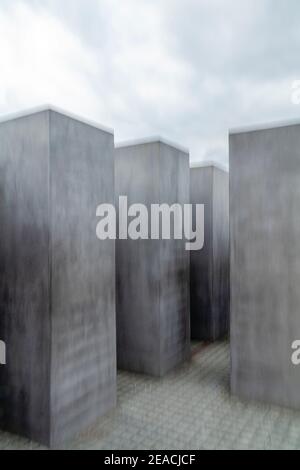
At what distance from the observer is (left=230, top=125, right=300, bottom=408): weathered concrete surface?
4.03m

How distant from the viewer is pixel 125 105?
10570 mm

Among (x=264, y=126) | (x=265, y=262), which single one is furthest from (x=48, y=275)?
Result: (x=264, y=126)

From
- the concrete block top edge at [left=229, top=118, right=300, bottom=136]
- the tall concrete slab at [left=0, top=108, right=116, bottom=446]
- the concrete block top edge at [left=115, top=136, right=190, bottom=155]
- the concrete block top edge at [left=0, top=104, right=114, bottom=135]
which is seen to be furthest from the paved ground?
the concrete block top edge at [left=115, top=136, right=190, bottom=155]

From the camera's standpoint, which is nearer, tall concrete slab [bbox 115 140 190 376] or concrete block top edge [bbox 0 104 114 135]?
concrete block top edge [bbox 0 104 114 135]

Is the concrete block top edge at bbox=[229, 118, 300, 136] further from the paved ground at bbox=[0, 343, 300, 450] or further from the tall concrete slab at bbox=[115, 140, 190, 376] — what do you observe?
the paved ground at bbox=[0, 343, 300, 450]

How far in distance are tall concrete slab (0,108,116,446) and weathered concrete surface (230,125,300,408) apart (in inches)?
70.1

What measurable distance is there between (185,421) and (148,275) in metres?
1.98

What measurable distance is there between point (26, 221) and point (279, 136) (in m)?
2.94

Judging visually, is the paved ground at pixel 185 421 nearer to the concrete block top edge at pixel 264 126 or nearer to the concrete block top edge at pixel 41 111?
the concrete block top edge at pixel 41 111

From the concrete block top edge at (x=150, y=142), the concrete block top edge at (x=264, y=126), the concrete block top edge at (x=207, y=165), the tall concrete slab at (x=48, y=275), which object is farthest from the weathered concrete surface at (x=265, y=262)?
the concrete block top edge at (x=207, y=165)

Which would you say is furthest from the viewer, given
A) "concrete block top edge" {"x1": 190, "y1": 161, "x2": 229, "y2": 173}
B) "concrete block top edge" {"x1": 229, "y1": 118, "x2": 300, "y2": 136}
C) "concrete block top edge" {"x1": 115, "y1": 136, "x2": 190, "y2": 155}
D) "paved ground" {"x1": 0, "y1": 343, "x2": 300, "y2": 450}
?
"concrete block top edge" {"x1": 190, "y1": 161, "x2": 229, "y2": 173}

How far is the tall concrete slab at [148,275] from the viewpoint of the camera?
5020 millimetres

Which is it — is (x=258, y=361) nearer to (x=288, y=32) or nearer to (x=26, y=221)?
(x=26, y=221)
